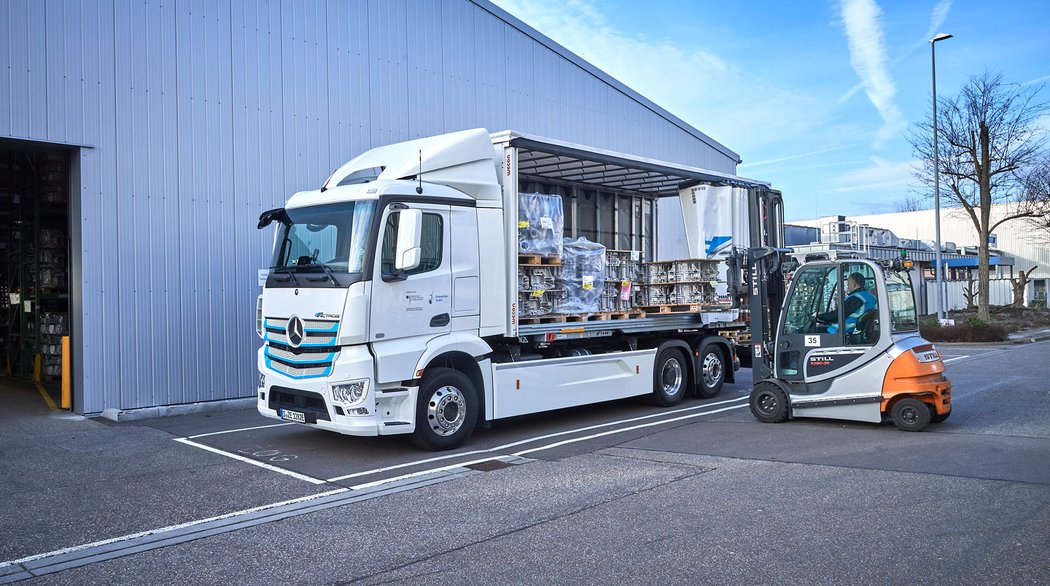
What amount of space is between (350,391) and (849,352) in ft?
20.1

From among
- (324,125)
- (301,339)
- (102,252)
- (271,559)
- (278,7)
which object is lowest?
(271,559)

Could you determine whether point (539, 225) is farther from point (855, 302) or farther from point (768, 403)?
point (855, 302)

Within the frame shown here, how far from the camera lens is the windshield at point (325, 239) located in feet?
28.6

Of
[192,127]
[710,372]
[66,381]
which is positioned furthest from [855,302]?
[66,381]

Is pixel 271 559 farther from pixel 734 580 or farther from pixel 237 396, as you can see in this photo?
pixel 237 396

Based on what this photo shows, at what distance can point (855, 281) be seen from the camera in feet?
33.2

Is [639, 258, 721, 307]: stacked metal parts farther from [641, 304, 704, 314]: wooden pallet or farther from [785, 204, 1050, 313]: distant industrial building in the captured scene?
[785, 204, 1050, 313]: distant industrial building

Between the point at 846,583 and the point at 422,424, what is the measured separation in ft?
17.1

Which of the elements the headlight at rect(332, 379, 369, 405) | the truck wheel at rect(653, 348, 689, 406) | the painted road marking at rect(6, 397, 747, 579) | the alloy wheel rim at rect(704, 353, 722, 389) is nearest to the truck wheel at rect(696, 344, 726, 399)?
the alloy wheel rim at rect(704, 353, 722, 389)

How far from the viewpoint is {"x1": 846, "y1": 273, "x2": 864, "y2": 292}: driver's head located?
10102 millimetres

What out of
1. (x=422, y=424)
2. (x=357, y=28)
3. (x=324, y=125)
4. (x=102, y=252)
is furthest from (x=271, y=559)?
(x=357, y=28)

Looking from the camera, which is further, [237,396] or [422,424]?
[237,396]

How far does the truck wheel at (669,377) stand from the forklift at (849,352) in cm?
177

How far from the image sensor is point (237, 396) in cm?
1330
